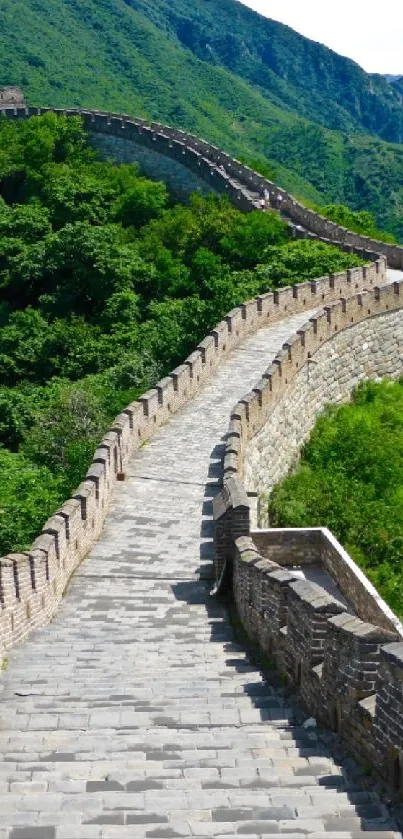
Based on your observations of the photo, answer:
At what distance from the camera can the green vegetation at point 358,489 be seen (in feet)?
52.0

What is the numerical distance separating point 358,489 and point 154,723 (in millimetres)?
10329

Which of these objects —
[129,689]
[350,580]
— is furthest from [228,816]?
[350,580]

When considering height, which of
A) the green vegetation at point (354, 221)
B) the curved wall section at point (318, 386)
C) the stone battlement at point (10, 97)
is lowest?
the curved wall section at point (318, 386)

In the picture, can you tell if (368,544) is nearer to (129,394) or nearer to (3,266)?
(129,394)

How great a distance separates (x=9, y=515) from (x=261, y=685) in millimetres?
5948

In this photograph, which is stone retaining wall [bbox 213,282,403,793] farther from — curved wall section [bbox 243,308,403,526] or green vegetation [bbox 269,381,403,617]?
green vegetation [bbox 269,381,403,617]

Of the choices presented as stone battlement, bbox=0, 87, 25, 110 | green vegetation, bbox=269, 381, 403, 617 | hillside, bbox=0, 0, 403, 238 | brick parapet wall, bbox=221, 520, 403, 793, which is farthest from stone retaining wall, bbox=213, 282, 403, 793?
hillside, bbox=0, 0, 403, 238

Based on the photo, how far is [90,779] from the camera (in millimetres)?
6480

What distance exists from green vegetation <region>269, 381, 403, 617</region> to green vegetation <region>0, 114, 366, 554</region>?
2.85 metres

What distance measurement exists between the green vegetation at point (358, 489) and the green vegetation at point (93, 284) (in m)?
2.85

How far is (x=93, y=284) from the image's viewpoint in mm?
28375

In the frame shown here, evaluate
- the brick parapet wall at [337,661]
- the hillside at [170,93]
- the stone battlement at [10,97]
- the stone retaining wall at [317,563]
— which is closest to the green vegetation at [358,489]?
the stone retaining wall at [317,563]

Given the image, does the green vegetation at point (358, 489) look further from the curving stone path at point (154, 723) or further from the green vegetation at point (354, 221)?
the green vegetation at point (354, 221)

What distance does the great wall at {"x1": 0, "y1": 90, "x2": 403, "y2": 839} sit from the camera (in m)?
6.14
